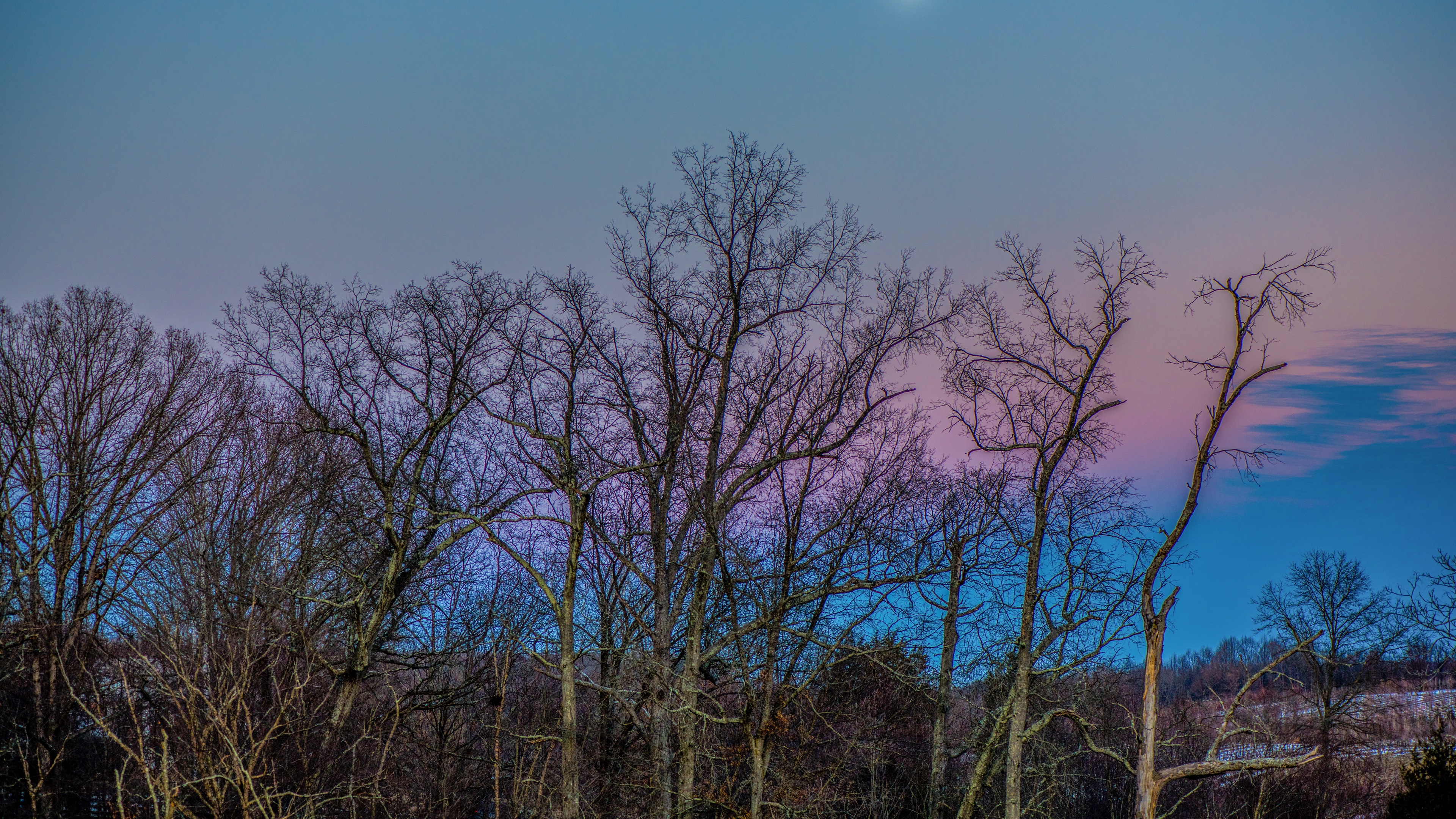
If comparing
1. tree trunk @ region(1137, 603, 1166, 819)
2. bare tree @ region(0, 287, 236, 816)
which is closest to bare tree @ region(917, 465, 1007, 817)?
tree trunk @ region(1137, 603, 1166, 819)

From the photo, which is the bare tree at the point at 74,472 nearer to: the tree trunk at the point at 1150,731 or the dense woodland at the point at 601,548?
A: the dense woodland at the point at 601,548

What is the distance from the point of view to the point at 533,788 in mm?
19109

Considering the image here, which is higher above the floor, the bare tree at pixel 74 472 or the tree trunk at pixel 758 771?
the bare tree at pixel 74 472

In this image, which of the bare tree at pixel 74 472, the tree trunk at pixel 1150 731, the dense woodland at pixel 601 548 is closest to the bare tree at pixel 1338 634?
the dense woodland at pixel 601 548

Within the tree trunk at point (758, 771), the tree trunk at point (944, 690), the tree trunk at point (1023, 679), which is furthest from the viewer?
the tree trunk at point (944, 690)

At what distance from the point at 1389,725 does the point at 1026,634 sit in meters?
25.7

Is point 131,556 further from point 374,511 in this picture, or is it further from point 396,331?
point 396,331

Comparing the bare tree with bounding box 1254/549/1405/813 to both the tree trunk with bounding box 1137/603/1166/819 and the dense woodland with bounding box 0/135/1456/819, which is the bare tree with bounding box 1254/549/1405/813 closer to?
the dense woodland with bounding box 0/135/1456/819

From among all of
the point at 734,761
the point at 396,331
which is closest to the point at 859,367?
the point at 734,761

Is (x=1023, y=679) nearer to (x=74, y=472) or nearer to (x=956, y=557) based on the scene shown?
(x=956, y=557)

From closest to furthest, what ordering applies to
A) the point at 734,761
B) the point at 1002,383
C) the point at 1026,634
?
the point at 1026,634 < the point at 1002,383 < the point at 734,761

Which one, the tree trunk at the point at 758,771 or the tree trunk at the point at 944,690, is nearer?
the tree trunk at the point at 758,771

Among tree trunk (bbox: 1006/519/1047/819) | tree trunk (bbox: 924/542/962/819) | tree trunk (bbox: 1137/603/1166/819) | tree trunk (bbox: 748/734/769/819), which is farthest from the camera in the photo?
tree trunk (bbox: 924/542/962/819)

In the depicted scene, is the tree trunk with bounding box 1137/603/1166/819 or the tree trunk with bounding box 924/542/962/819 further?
the tree trunk with bounding box 924/542/962/819
